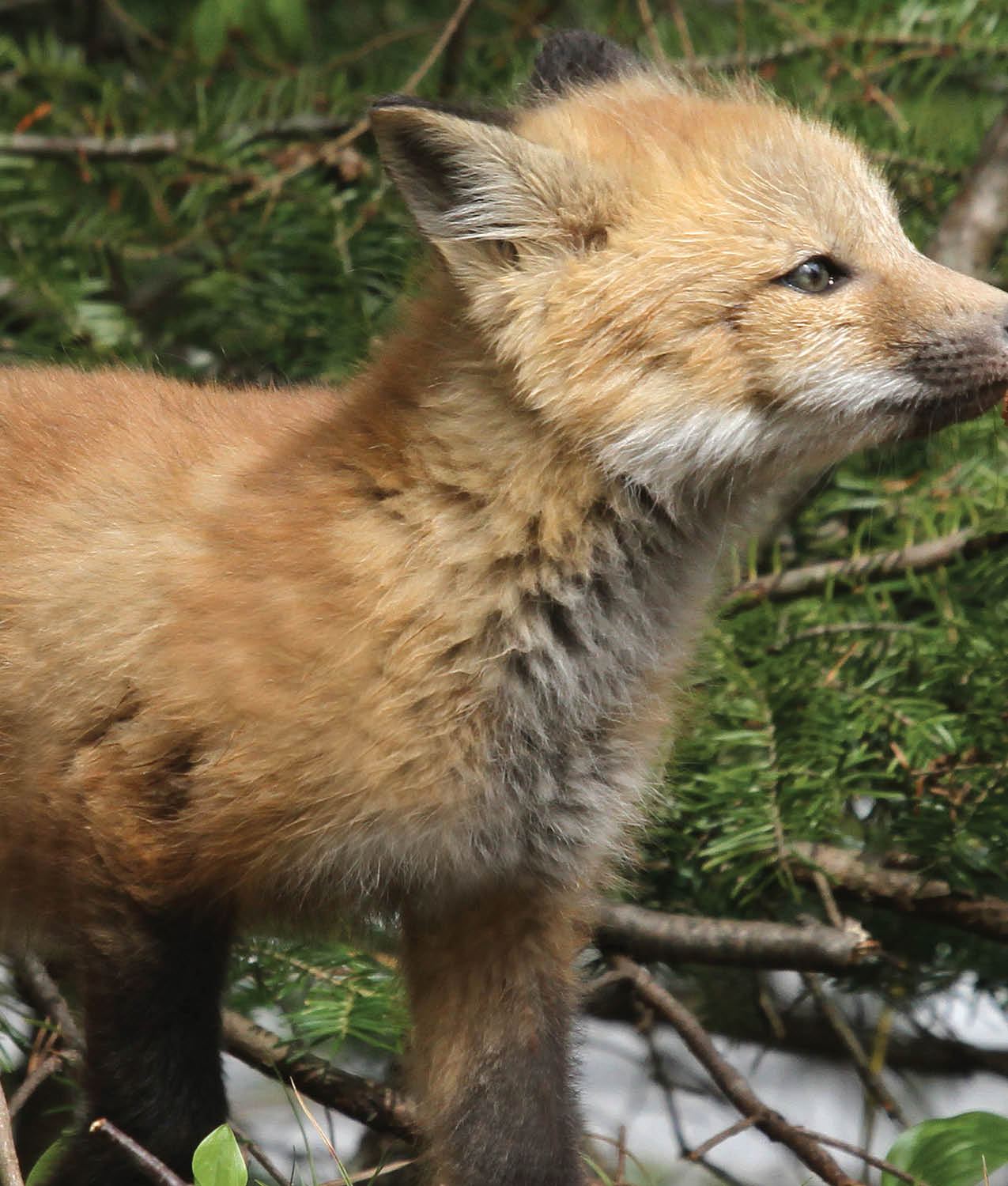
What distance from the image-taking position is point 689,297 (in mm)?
2480

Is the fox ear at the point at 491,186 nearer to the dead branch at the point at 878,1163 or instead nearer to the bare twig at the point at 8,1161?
the bare twig at the point at 8,1161

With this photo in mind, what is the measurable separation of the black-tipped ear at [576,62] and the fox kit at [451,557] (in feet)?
1.34

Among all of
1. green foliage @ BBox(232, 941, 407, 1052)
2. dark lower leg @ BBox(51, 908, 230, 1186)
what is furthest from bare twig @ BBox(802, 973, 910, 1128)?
dark lower leg @ BBox(51, 908, 230, 1186)

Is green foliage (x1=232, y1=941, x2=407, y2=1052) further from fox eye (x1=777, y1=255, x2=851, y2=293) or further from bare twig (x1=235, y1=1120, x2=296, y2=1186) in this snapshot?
fox eye (x1=777, y1=255, x2=851, y2=293)

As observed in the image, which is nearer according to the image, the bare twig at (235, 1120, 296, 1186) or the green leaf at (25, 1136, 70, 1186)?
the green leaf at (25, 1136, 70, 1186)

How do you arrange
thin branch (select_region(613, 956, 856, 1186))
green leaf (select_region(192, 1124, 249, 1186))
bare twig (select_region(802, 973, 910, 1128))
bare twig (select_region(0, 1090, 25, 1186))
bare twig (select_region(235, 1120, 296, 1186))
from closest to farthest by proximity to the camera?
green leaf (select_region(192, 1124, 249, 1186)), bare twig (select_region(0, 1090, 25, 1186)), bare twig (select_region(235, 1120, 296, 1186)), thin branch (select_region(613, 956, 856, 1186)), bare twig (select_region(802, 973, 910, 1128))

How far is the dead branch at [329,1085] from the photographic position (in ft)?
10.1

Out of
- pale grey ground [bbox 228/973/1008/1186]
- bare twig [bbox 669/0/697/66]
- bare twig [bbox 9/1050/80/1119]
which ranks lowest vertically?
pale grey ground [bbox 228/973/1008/1186]

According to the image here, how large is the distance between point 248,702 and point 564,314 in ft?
2.74

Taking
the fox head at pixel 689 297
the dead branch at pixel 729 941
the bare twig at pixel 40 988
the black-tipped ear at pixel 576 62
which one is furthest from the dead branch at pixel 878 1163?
the black-tipped ear at pixel 576 62

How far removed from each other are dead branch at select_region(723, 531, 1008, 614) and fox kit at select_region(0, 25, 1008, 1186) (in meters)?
1.20

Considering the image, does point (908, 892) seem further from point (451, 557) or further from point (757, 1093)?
point (451, 557)

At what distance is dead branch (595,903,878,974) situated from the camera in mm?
3080

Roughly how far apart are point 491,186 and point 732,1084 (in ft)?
6.27
